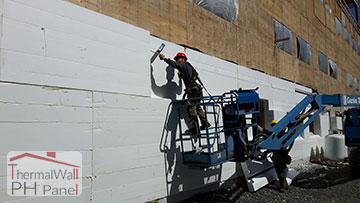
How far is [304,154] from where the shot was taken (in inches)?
392

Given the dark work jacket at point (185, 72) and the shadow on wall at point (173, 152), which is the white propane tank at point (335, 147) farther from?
the dark work jacket at point (185, 72)

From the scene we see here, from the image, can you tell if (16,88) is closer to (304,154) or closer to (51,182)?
(51,182)

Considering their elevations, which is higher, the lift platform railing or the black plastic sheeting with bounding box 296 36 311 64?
the black plastic sheeting with bounding box 296 36 311 64

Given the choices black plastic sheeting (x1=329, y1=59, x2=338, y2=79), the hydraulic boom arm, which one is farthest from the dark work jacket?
black plastic sheeting (x1=329, y1=59, x2=338, y2=79)

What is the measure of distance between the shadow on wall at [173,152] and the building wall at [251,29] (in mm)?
923

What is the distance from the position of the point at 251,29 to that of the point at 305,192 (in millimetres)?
4498

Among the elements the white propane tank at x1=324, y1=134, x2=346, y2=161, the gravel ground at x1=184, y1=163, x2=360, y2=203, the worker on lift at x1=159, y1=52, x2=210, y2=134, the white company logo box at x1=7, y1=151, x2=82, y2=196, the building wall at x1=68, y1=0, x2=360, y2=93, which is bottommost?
the gravel ground at x1=184, y1=163, x2=360, y2=203

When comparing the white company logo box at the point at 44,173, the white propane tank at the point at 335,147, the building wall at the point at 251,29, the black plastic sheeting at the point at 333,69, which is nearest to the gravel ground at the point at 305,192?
the white company logo box at the point at 44,173

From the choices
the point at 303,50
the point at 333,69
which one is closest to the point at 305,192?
the point at 303,50

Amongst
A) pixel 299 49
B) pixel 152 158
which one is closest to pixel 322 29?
pixel 299 49

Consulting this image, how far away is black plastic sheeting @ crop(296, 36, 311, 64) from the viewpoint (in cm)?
1112

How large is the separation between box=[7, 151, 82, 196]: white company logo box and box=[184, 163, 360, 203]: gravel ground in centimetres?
236

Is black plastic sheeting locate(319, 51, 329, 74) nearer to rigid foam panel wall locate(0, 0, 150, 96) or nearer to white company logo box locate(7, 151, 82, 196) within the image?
rigid foam panel wall locate(0, 0, 150, 96)

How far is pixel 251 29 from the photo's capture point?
26.0ft
